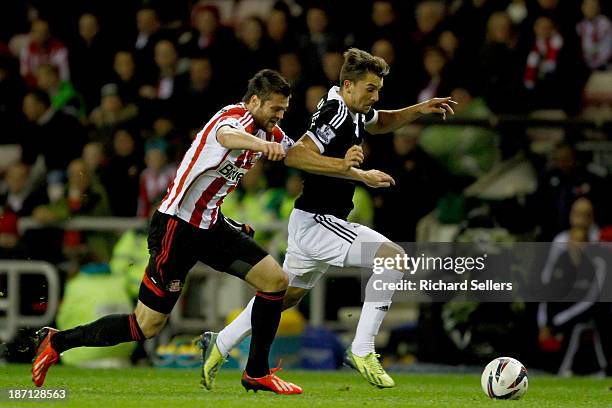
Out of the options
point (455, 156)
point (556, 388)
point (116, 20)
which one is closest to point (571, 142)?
point (455, 156)

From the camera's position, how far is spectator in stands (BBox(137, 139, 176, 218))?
599 inches

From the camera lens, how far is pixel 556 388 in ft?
37.5

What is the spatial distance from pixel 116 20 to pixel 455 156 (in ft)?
18.2

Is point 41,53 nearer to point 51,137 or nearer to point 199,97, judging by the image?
point 51,137

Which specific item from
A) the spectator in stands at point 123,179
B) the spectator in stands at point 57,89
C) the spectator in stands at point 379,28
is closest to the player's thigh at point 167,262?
the spectator in stands at point 123,179

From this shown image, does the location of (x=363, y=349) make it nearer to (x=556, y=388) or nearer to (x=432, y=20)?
(x=556, y=388)

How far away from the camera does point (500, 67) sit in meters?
15.3

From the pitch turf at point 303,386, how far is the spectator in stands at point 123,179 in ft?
9.01

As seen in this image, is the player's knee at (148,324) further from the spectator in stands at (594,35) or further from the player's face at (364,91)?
the spectator in stands at (594,35)

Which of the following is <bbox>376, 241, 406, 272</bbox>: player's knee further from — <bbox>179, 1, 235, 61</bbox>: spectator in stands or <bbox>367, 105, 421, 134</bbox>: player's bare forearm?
<bbox>179, 1, 235, 61</bbox>: spectator in stands

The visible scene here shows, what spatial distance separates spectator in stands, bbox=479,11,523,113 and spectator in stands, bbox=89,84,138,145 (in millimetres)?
4105

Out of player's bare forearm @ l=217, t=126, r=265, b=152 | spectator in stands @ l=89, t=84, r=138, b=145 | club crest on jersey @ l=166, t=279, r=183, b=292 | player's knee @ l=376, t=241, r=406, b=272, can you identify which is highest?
spectator in stands @ l=89, t=84, r=138, b=145

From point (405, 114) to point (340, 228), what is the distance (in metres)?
1.04

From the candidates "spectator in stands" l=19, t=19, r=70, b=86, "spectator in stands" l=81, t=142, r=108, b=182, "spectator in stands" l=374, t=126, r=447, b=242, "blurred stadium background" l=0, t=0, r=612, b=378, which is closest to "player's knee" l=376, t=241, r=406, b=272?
"blurred stadium background" l=0, t=0, r=612, b=378
